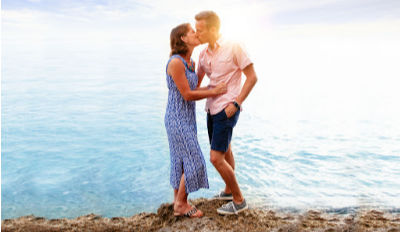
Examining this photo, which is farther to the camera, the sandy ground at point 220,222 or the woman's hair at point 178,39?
the sandy ground at point 220,222

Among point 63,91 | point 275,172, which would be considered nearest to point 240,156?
point 275,172

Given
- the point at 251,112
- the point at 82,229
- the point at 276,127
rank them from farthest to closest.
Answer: the point at 251,112 < the point at 276,127 < the point at 82,229

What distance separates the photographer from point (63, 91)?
17.1 m

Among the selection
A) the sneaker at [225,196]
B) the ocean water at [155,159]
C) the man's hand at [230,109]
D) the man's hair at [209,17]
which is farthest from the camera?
the ocean water at [155,159]

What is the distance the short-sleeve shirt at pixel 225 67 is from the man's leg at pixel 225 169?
38 cm

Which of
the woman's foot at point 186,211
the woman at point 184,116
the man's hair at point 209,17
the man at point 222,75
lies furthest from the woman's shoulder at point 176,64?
the woman's foot at point 186,211

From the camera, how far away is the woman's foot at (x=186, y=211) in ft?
10.4

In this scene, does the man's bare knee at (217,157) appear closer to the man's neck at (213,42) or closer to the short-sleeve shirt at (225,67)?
the short-sleeve shirt at (225,67)

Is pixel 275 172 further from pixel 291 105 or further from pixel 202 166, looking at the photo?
pixel 291 105

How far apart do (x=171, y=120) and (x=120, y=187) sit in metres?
3.04

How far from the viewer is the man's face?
2768 millimetres

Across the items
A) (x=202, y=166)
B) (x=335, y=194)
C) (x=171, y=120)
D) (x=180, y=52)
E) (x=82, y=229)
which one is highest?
(x=180, y=52)

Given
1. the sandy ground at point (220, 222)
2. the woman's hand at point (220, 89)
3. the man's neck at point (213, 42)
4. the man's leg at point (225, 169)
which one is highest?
the man's neck at point (213, 42)

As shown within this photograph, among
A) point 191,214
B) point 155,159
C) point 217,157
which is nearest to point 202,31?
point 217,157
